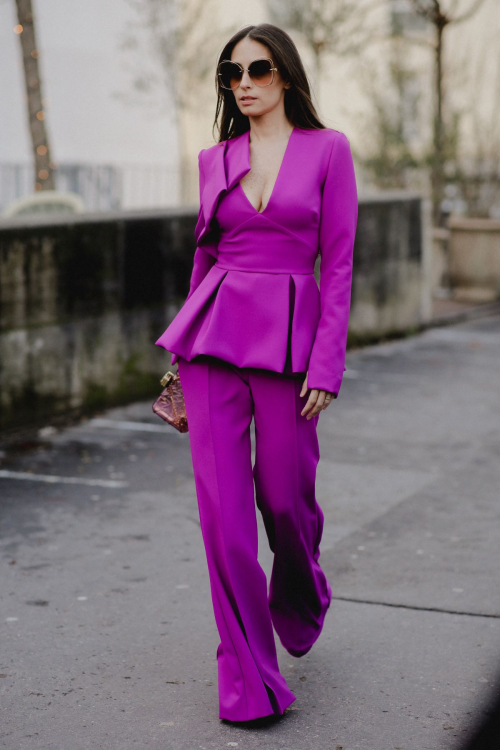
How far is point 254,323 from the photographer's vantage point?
10.8 ft

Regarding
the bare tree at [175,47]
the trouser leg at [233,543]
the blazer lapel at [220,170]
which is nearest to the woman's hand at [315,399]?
the trouser leg at [233,543]

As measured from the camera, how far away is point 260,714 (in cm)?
323

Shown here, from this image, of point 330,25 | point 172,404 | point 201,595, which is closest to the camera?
point 172,404

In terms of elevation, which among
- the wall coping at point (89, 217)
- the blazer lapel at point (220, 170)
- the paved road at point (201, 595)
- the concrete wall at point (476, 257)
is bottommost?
the paved road at point (201, 595)

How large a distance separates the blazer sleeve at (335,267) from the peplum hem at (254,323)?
0.05 meters

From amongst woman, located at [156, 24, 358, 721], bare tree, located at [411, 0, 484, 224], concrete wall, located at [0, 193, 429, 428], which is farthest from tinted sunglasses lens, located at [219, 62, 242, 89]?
bare tree, located at [411, 0, 484, 224]

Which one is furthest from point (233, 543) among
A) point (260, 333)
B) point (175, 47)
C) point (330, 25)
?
point (175, 47)

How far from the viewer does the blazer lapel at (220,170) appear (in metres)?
3.32

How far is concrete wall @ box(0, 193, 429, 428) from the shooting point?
721 cm

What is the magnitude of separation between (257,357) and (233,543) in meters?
0.54

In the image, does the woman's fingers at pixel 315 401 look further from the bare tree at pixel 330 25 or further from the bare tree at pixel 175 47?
the bare tree at pixel 175 47

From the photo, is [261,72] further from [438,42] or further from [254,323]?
[438,42]

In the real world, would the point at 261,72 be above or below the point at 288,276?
above

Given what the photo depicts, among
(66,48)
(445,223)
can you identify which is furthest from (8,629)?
(66,48)
